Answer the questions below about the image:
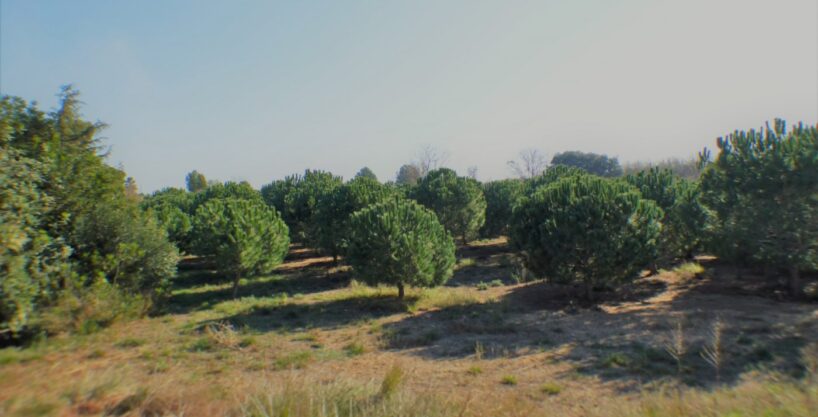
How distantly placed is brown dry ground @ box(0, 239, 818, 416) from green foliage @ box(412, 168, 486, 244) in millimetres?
9554

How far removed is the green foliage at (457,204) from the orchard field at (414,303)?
20.9 ft

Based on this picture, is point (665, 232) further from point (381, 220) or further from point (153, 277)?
point (153, 277)

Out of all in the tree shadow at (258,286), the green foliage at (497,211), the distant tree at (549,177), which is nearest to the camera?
the tree shadow at (258,286)

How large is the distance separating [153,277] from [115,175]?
404 centimetres

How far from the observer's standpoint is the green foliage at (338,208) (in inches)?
969

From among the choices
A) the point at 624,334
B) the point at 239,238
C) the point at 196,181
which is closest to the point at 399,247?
the point at 239,238

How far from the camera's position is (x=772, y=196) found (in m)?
15.9

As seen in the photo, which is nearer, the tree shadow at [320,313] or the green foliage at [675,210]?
the tree shadow at [320,313]

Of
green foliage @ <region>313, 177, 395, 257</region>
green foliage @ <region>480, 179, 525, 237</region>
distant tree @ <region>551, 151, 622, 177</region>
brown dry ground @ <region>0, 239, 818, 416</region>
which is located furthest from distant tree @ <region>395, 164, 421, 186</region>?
brown dry ground @ <region>0, 239, 818, 416</region>

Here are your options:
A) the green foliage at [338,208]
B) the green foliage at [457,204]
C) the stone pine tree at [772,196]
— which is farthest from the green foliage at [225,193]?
the stone pine tree at [772,196]

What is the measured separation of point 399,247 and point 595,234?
6655 mm

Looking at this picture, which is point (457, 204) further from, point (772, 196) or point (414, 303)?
point (772, 196)

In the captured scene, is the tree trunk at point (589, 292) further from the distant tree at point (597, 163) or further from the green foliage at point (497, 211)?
the distant tree at point (597, 163)

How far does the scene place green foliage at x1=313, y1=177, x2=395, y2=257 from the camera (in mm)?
Result: 24609
